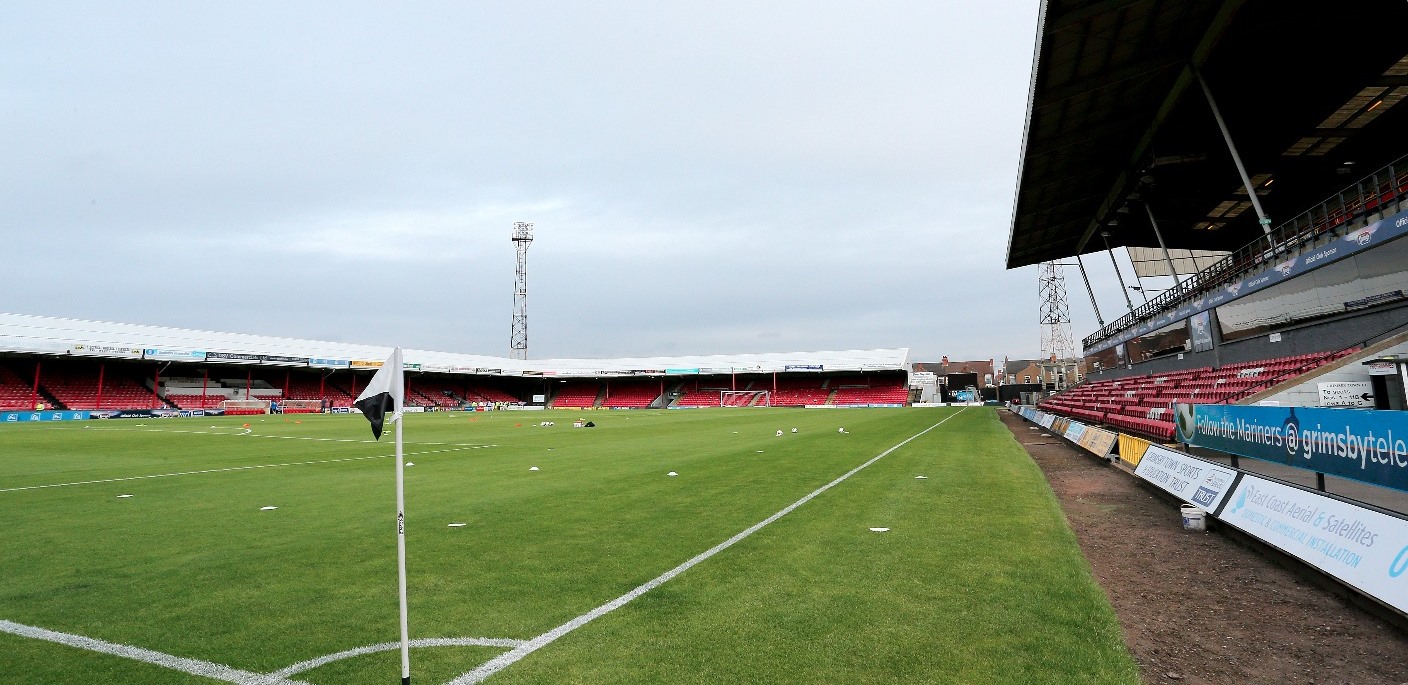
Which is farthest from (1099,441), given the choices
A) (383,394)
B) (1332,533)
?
(383,394)

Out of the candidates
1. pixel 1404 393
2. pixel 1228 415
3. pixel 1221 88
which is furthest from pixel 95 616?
pixel 1221 88

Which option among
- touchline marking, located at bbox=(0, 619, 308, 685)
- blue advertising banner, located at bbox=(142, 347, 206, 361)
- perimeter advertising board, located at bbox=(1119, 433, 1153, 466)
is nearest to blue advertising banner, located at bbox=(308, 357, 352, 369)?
blue advertising banner, located at bbox=(142, 347, 206, 361)

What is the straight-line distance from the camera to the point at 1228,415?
11.3m

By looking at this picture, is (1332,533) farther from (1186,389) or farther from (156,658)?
(1186,389)

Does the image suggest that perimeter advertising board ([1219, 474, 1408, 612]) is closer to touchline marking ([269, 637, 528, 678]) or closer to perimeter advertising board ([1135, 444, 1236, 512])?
perimeter advertising board ([1135, 444, 1236, 512])

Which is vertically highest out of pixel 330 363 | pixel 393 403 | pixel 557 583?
pixel 330 363

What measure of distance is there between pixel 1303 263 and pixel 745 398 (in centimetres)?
6796

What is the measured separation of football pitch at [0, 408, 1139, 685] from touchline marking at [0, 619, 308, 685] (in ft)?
0.07

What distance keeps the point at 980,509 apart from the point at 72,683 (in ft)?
31.3

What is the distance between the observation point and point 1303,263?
62.8 ft

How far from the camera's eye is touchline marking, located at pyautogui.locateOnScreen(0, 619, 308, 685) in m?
3.81

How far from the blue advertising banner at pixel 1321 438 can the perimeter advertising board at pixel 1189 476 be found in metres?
1.07

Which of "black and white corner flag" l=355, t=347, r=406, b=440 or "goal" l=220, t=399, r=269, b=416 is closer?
"black and white corner flag" l=355, t=347, r=406, b=440

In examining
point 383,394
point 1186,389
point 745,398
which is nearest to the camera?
point 383,394
